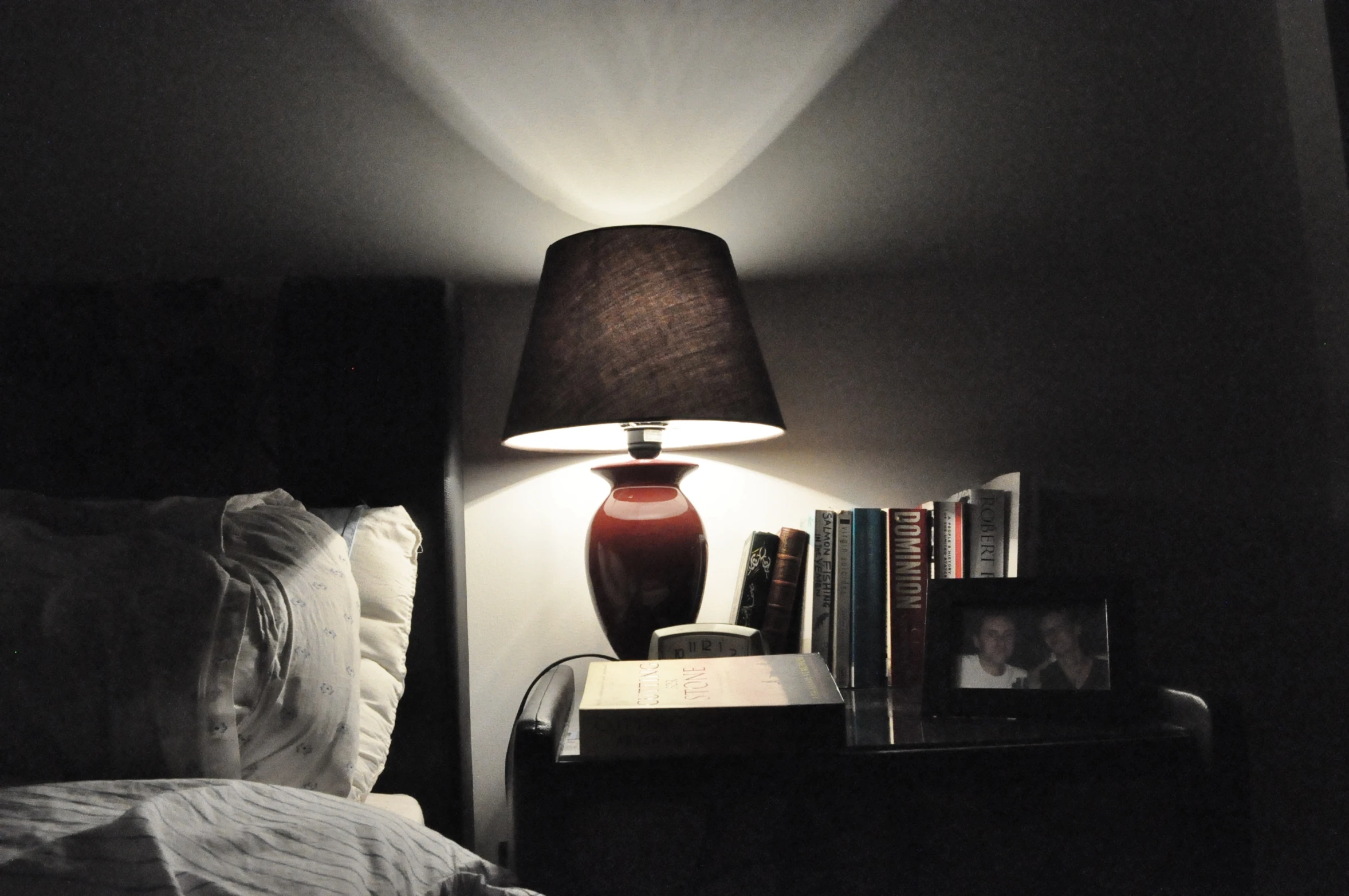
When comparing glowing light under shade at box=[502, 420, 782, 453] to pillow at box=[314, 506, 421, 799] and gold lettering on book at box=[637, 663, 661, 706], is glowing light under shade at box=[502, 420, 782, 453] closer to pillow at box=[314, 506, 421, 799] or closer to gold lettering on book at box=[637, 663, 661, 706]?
pillow at box=[314, 506, 421, 799]

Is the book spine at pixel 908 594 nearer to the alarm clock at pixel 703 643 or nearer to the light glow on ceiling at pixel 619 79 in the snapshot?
the alarm clock at pixel 703 643

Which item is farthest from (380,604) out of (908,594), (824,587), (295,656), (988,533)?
(988,533)

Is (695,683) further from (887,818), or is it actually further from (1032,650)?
(1032,650)

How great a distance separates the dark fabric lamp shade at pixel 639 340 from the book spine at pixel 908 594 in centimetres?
22

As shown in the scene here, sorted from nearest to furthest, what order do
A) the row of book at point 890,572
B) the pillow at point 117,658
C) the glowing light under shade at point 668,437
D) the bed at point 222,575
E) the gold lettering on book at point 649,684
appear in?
the bed at point 222,575, the pillow at point 117,658, the gold lettering on book at point 649,684, the row of book at point 890,572, the glowing light under shade at point 668,437

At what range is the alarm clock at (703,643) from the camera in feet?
3.76

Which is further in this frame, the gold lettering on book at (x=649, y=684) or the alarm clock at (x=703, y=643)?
the alarm clock at (x=703, y=643)

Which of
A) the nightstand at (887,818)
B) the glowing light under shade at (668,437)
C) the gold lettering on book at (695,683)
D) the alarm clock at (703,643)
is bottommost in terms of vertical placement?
the nightstand at (887,818)

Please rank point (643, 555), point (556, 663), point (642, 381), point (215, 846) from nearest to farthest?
point (215, 846), point (642, 381), point (643, 555), point (556, 663)

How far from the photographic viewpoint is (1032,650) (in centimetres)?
103

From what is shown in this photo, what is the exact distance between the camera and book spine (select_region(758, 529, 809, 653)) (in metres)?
1.24

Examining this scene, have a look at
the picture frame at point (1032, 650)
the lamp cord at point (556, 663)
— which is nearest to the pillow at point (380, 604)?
the lamp cord at point (556, 663)

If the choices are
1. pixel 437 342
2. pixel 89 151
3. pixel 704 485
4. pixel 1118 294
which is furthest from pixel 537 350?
pixel 1118 294

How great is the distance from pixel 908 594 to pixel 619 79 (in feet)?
2.95
